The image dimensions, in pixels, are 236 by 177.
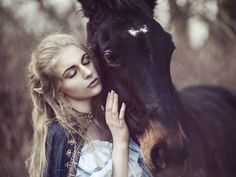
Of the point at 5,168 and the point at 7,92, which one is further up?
the point at 7,92

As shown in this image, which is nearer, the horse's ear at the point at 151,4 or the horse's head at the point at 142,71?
the horse's head at the point at 142,71

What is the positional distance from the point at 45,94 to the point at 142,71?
0.32m

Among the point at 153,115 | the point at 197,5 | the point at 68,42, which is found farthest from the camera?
the point at 197,5

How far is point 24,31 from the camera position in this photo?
170 centimetres

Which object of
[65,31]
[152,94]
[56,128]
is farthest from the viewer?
[65,31]

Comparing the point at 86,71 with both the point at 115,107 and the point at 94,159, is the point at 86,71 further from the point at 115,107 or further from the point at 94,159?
the point at 94,159

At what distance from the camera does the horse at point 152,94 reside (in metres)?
1.43

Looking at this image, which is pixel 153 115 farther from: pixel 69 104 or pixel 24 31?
pixel 24 31

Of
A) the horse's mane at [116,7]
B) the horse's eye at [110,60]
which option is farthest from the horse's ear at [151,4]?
the horse's eye at [110,60]

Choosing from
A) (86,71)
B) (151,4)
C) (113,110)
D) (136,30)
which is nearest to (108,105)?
(113,110)

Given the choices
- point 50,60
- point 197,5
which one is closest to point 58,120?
point 50,60

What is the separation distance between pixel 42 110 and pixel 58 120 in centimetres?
Result: 7

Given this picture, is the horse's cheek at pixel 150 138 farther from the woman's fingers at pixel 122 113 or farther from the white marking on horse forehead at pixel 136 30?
the white marking on horse forehead at pixel 136 30

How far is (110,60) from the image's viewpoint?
1.47m
